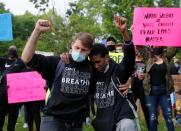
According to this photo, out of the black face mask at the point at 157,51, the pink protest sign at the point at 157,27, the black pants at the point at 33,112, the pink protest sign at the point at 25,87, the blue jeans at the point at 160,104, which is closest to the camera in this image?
the blue jeans at the point at 160,104

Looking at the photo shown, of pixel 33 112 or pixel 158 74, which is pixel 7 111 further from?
pixel 158 74

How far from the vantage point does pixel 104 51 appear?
17.2ft

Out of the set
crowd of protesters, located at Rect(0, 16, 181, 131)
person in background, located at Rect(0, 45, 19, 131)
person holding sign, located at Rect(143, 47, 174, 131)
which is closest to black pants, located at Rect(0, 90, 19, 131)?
person in background, located at Rect(0, 45, 19, 131)

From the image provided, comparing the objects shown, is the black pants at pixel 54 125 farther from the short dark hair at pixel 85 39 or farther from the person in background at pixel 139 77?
the person in background at pixel 139 77

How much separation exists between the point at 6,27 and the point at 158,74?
345cm

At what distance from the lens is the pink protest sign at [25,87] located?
10.0 meters

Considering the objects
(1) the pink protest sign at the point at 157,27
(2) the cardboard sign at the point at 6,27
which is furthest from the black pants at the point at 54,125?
(2) the cardboard sign at the point at 6,27

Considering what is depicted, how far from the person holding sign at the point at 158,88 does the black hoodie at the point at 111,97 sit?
4.01m

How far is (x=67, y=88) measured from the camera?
5.04m

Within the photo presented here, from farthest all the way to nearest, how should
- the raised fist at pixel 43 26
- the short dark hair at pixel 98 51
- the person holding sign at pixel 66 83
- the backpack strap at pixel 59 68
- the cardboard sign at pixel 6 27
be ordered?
the cardboard sign at pixel 6 27, the short dark hair at pixel 98 51, the backpack strap at pixel 59 68, the person holding sign at pixel 66 83, the raised fist at pixel 43 26

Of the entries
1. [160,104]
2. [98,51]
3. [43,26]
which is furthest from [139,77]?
[43,26]

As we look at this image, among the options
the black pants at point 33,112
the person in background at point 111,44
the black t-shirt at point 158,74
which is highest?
the person in background at point 111,44

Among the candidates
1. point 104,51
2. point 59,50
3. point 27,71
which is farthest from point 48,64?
point 59,50

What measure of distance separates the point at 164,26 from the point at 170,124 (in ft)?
6.29
